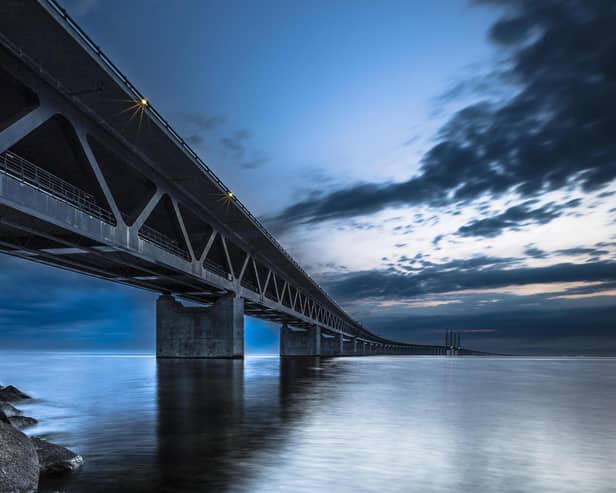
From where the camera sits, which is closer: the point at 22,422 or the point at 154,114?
the point at 22,422

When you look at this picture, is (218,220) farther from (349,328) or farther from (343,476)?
(349,328)

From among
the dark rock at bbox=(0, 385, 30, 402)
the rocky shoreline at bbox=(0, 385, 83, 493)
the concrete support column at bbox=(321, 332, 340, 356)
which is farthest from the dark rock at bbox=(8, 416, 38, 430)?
the concrete support column at bbox=(321, 332, 340, 356)

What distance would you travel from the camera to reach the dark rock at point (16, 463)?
459 cm

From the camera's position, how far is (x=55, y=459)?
573cm

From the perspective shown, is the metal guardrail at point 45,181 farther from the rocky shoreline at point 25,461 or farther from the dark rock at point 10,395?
the rocky shoreline at point 25,461

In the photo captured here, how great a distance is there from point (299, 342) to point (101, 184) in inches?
2916

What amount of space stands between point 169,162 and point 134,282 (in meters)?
15.1

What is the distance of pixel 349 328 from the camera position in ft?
448

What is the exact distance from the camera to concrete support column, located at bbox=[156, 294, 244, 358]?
4288 centimetres

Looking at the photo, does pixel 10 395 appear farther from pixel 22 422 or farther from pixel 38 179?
pixel 38 179

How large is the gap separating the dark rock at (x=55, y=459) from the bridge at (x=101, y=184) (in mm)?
13221

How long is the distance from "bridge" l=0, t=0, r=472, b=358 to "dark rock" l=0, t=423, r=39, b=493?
13.7m

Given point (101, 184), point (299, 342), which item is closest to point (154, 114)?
point (101, 184)

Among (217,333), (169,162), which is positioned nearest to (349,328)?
(217,333)
